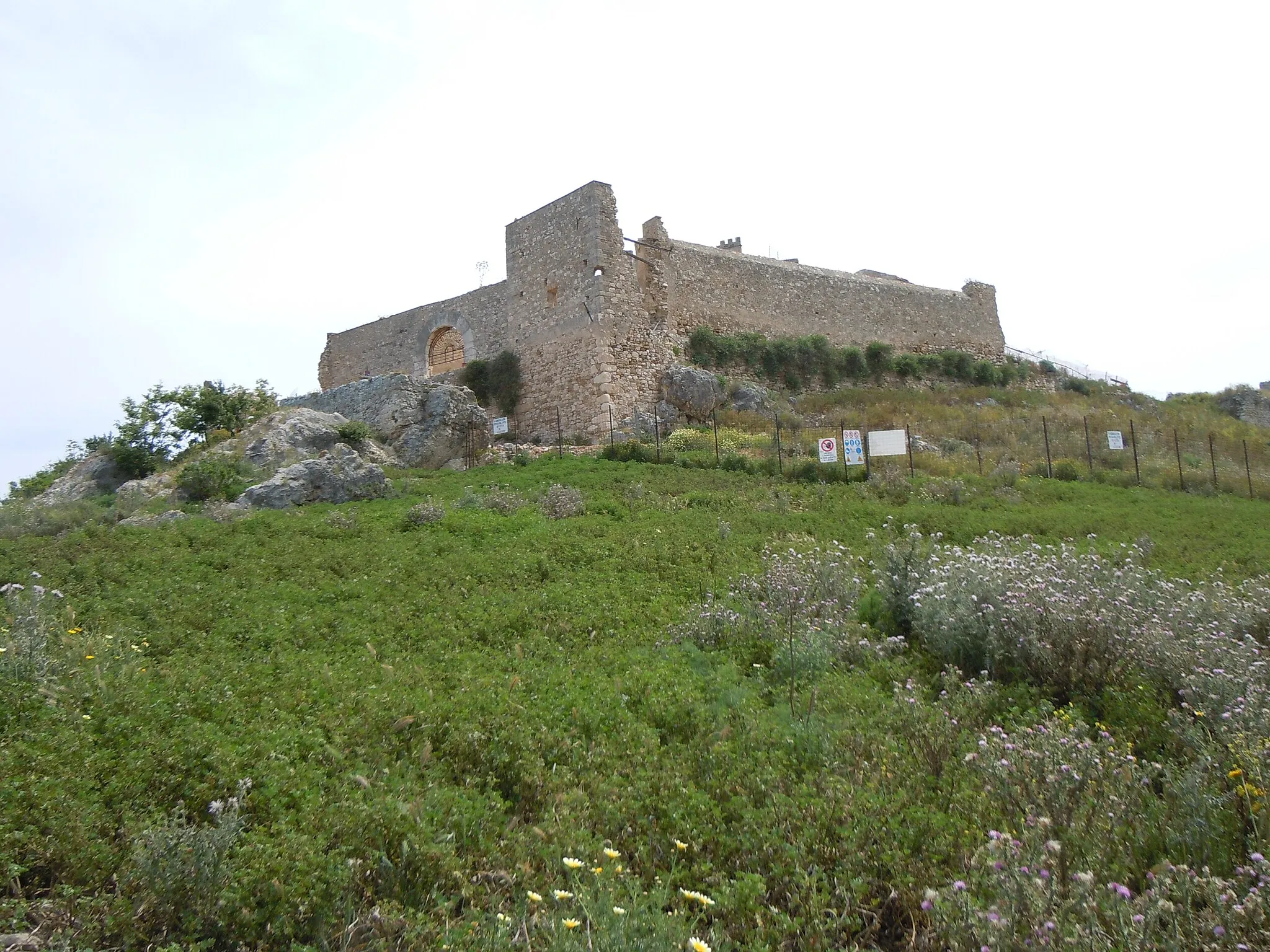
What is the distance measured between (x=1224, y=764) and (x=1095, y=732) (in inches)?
37.5

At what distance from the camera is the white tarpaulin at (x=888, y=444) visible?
627 inches

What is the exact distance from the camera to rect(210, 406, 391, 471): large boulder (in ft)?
53.1

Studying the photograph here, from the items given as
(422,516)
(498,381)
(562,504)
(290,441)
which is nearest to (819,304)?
(498,381)

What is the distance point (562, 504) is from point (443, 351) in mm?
17368

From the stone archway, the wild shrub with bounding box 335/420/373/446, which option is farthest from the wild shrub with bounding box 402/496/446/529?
the stone archway

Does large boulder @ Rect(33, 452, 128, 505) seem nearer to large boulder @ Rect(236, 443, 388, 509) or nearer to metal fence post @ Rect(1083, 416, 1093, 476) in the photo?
large boulder @ Rect(236, 443, 388, 509)

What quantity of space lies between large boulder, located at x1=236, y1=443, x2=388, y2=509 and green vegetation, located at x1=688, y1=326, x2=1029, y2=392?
11678mm

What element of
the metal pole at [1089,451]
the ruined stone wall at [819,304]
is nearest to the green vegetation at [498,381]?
the ruined stone wall at [819,304]

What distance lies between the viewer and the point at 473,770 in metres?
4.62

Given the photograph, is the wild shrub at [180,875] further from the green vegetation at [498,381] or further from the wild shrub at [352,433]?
the green vegetation at [498,381]

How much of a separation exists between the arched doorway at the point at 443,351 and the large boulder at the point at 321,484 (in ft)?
45.7

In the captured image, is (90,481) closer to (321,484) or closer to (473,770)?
(321,484)

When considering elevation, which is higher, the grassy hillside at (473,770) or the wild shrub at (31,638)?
the wild shrub at (31,638)

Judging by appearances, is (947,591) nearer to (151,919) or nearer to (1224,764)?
(1224,764)
